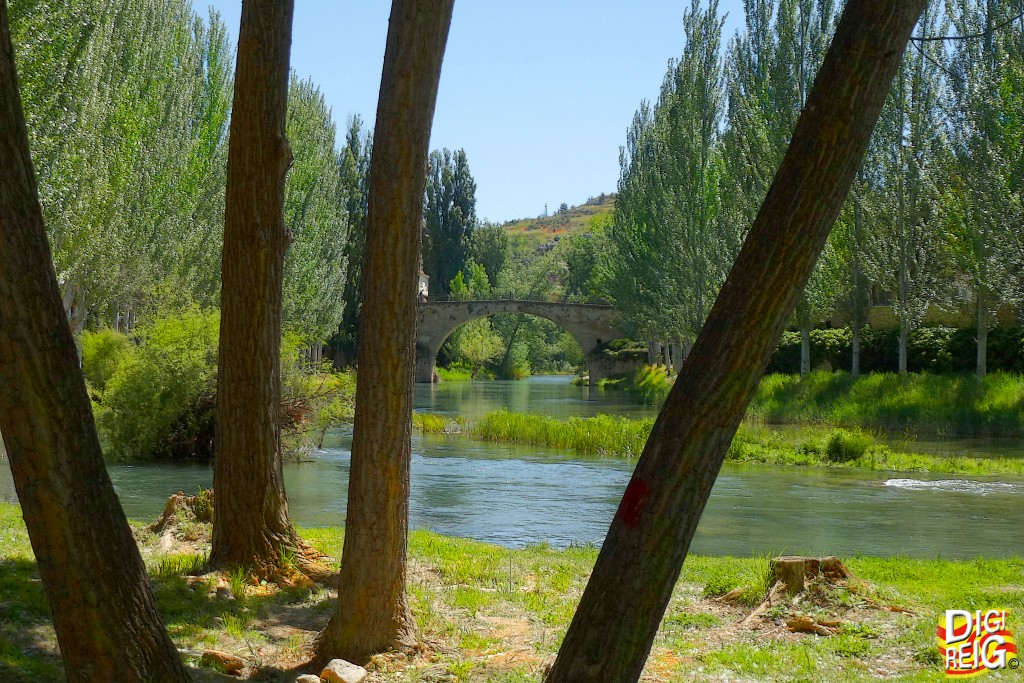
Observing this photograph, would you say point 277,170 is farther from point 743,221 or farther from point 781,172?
point 743,221

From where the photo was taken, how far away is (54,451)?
3.14m

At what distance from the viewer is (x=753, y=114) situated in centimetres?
2731

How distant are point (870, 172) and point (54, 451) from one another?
83.6ft

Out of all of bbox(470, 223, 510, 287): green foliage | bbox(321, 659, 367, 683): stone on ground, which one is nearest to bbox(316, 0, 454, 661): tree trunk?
bbox(321, 659, 367, 683): stone on ground

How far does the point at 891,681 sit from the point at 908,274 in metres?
22.3

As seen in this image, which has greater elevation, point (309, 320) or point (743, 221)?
point (743, 221)

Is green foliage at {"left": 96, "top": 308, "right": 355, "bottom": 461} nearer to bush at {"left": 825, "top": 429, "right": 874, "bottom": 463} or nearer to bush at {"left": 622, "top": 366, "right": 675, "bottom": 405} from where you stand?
bush at {"left": 825, "top": 429, "right": 874, "bottom": 463}

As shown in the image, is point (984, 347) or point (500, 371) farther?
point (500, 371)

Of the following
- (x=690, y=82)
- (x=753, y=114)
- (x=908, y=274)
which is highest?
(x=690, y=82)

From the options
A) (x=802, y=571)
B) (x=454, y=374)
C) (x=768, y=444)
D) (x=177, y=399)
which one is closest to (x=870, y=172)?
(x=768, y=444)

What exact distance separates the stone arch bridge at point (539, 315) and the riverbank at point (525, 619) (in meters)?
46.0

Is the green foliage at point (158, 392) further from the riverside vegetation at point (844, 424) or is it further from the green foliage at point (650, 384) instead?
the green foliage at point (650, 384)

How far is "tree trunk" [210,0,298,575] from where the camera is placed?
6082 mm

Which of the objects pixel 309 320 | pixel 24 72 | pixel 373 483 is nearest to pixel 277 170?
pixel 373 483
